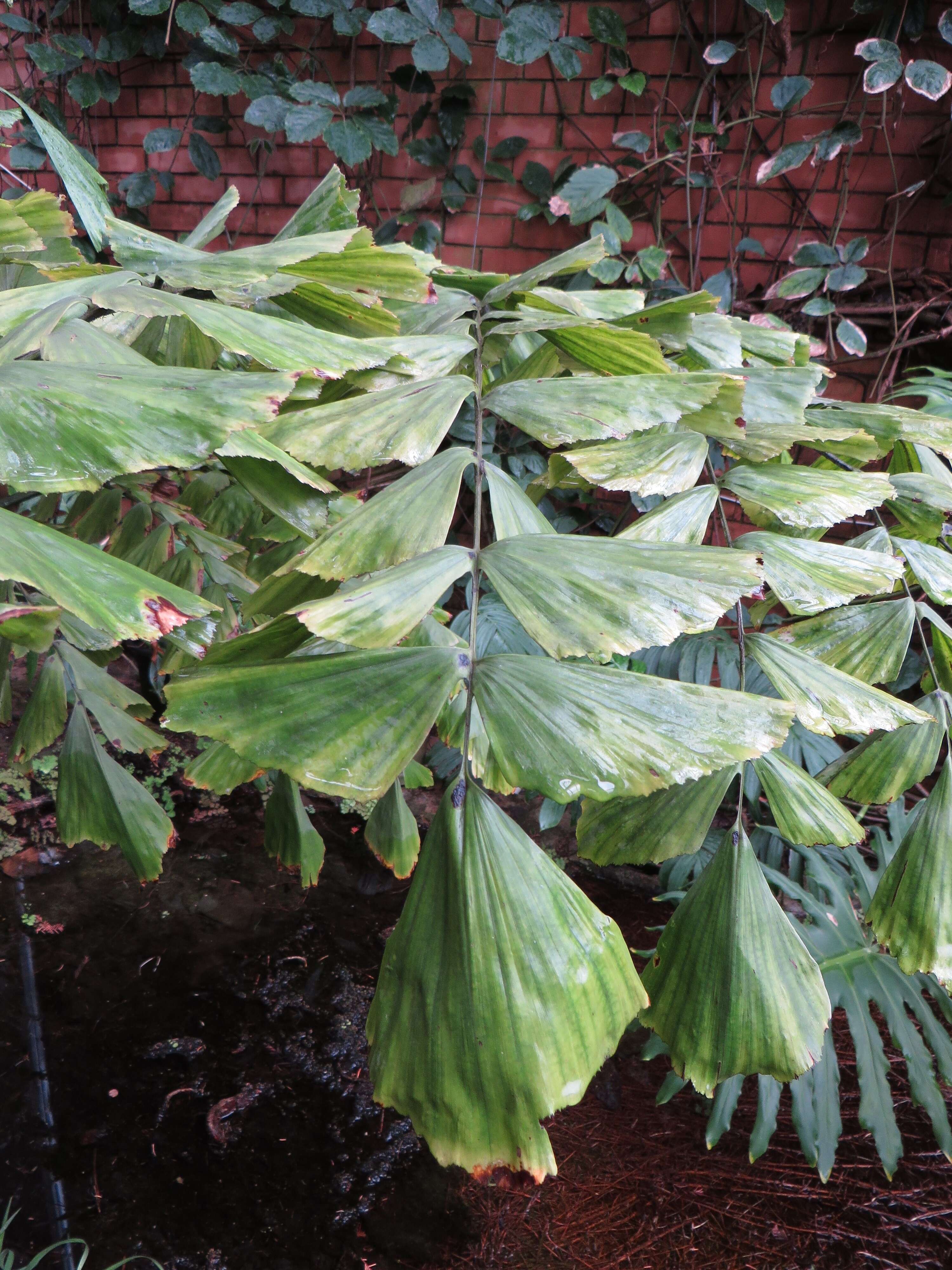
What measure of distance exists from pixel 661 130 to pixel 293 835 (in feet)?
8.67

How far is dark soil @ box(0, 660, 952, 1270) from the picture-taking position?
170cm

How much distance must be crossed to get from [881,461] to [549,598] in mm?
2010

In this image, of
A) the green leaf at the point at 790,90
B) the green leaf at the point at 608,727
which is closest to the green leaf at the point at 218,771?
the green leaf at the point at 608,727

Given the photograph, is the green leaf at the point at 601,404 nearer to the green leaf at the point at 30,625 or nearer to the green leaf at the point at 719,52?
the green leaf at the point at 30,625

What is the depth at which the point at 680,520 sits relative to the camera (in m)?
0.60

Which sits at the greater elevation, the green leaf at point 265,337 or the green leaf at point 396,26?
the green leaf at point 396,26

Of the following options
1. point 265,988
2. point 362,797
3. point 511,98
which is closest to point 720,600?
point 362,797

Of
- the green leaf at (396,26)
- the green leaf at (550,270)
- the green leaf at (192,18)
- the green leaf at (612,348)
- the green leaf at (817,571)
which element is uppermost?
the green leaf at (192,18)

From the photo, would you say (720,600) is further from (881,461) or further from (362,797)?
(881,461)

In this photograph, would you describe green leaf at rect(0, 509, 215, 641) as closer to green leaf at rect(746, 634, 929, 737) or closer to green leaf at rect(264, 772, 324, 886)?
green leaf at rect(746, 634, 929, 737)

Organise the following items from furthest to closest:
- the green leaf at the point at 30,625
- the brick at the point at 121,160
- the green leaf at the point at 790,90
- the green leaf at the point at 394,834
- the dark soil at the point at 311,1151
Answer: the brick at the point at 121,160
the green leaf at the point at 790,90
the dark soil at the point at 311,1151
the green leaf at the point at 394,834
the green leaf at the point at 30,625

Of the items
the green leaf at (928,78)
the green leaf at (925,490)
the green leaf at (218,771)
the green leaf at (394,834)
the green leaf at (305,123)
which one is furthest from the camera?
the green leaf at (305,123)

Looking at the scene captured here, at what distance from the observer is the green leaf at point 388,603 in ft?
1.34

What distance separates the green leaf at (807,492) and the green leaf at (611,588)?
0.45ft
